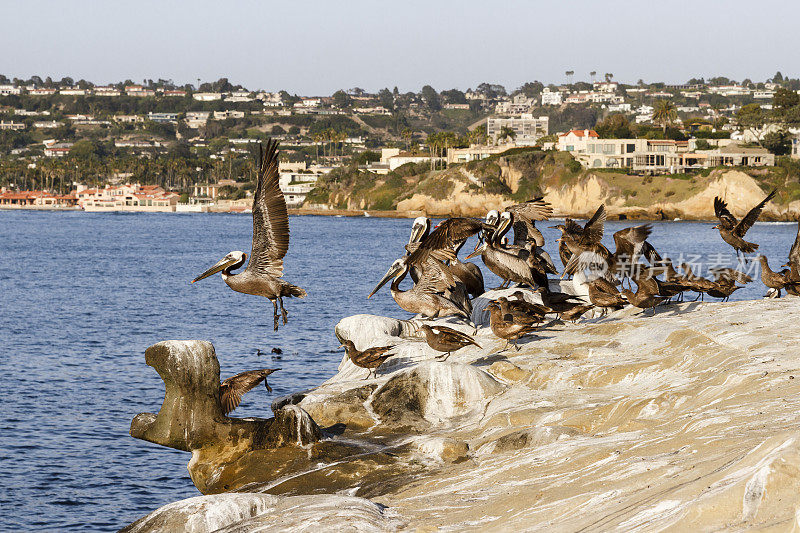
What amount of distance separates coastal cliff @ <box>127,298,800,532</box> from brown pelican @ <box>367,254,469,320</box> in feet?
1.36

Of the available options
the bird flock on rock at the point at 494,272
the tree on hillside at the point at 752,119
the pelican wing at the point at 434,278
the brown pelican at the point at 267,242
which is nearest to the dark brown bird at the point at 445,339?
the bird flock on rock at the point at 494,272

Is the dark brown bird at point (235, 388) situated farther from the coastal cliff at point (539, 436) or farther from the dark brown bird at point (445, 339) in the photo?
the dark brown bird at point (445, 339)

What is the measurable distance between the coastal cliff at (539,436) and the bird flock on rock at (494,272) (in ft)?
1.50

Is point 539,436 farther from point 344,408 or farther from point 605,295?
point 605,295

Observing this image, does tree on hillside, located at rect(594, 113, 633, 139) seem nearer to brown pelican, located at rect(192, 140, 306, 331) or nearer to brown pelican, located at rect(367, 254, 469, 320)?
brown pelican, located at rect(367, 254, 469, 320)

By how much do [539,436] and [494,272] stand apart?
7.07 meters

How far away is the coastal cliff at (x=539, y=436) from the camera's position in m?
8.59

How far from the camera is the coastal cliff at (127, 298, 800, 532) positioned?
859 centimetres

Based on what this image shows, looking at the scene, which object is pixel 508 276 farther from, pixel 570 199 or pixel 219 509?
pixel 570 199

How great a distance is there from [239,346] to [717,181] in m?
111

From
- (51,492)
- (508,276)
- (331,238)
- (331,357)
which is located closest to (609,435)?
(508,276)

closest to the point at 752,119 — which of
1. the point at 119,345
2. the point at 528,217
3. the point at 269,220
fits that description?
the point at 119,345

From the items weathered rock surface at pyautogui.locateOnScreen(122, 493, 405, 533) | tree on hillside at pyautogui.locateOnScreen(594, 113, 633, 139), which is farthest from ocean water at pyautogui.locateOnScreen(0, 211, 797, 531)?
tree on hillside at pyautogui.locateOnScreen(594, 113, 633, 139)

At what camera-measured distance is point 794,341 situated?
1420cm
